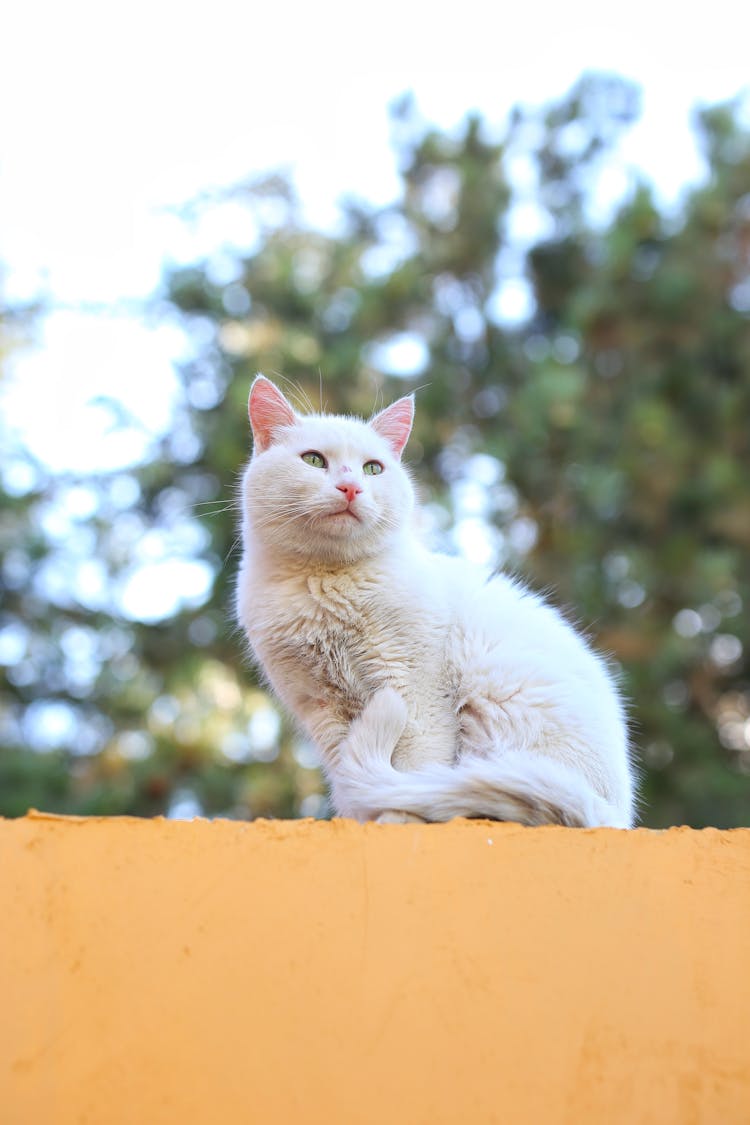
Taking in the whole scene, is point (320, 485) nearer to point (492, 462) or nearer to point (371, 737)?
point (371, 737)

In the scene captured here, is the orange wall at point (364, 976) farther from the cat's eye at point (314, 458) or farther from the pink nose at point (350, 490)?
the cat's eye at point (314, 458)

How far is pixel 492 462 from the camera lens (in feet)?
17.3

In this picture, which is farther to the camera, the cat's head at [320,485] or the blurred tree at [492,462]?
the blurred tree at [492,462]

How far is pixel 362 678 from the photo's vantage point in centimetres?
182

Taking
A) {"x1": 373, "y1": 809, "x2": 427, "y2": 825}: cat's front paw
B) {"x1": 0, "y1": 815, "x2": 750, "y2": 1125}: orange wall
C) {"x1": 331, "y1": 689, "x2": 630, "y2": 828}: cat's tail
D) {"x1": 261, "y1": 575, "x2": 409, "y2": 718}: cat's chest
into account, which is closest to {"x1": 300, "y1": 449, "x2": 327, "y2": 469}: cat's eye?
{"x1": 261, "y1": 575, "x2": 409, "y2": 718}: cat's chest

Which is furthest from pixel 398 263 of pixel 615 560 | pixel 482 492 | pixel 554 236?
pixel 615 560

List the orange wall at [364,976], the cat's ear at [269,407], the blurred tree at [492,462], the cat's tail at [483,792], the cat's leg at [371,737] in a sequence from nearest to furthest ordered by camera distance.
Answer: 1. the orange wall at [364,976]
2. the cat's tail at [483,792]
3. the cat's leg at [371,737]
4. the cat's ear at [269,407]
5. the blurred tree at [492,462]

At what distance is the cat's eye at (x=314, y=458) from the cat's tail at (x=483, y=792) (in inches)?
23.5

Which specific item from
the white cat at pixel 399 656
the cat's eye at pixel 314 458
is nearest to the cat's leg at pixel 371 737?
the white cat at pixel 399 656

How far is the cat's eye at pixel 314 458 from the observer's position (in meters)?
2.00

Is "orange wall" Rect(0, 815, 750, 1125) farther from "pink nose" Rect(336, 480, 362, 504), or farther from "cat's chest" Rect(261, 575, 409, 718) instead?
"pink nose" Rect(336, 480, 362, 504)

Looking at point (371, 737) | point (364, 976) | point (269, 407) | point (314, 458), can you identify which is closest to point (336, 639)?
point (371, 737)

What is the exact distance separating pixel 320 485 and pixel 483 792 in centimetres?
66

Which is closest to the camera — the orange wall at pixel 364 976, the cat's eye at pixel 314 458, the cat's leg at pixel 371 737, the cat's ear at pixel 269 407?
the orange wall at pixel 364 976
